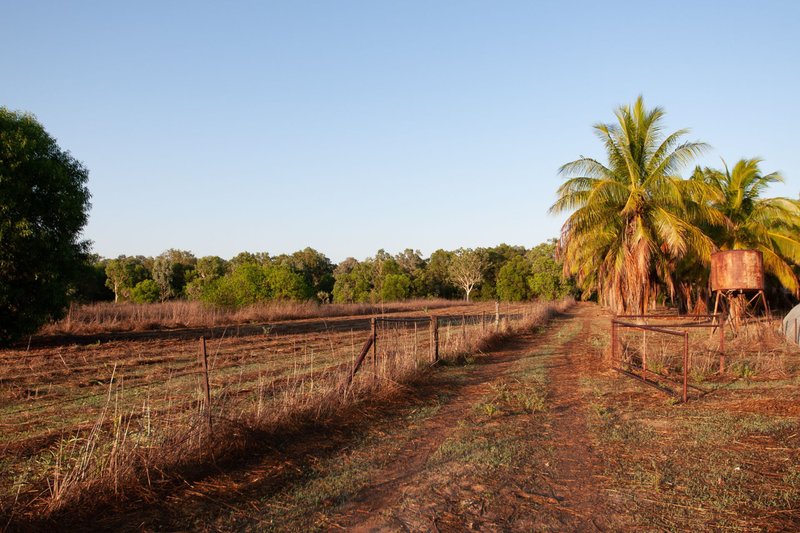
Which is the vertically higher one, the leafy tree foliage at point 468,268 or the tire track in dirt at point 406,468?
the leafy tree foliage at point 468,268

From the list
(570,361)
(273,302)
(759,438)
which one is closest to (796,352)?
(570,361)

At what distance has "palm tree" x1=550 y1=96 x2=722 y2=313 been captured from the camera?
925 inches

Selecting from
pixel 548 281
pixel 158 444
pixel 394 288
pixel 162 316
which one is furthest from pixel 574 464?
pixel 548 281

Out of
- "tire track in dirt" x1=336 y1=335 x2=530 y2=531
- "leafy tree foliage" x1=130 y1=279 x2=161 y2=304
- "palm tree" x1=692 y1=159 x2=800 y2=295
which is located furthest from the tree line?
"tire track in dirt" x1=336 y1=335 x2=530 y2=531

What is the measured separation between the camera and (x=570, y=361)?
48.4 feet

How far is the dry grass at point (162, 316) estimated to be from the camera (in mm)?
21969

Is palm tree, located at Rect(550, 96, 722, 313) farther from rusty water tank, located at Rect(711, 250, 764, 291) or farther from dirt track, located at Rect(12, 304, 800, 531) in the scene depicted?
dirt track, located at Rect(12, 304, 800, 531)

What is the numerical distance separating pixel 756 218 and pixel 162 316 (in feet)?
103

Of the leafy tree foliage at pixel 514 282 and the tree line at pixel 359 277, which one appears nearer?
the tree line at pixel 359 277

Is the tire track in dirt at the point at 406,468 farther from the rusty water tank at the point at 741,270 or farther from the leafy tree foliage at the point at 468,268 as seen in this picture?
the leafy tree foliage at the point at 468,268

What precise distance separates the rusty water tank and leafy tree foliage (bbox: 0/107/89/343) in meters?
22.9

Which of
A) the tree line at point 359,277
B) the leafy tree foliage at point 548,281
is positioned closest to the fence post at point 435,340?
the tree line at point 359,277

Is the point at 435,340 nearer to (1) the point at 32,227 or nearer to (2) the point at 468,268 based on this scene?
(1) the point at 32,227

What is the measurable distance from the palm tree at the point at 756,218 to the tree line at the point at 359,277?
1743 cm
